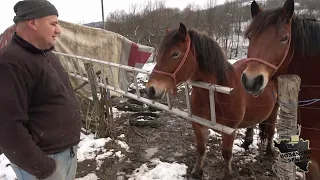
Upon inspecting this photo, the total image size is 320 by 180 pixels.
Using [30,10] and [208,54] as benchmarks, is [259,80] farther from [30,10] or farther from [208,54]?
[30,10]

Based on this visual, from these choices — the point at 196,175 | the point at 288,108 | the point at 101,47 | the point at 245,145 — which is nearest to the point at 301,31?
the point at 288,108

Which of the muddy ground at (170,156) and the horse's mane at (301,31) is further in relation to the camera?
the muddy ground at (170,156)

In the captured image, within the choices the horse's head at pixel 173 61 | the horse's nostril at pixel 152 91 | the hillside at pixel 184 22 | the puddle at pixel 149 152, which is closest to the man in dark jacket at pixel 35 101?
the horse's nostril at pixel 152 91

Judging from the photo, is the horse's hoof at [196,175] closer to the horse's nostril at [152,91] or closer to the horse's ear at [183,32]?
the horse's nostril at [152,91]

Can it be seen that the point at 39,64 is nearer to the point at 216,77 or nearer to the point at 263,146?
the point at 216,77

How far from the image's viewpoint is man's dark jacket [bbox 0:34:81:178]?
1.16m

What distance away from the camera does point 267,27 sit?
5.21ft

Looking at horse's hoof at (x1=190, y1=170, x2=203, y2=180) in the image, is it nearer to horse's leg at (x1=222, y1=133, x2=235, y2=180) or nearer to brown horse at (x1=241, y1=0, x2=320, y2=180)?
horse's leg at (x1=222, y1=133, x2=235, y2=180)

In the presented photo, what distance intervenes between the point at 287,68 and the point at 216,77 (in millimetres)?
983

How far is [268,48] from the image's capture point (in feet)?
5.12

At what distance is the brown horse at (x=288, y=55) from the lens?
1544 millimetres

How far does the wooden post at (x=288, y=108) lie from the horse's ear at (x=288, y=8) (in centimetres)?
51

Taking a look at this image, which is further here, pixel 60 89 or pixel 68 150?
pixel 68 150

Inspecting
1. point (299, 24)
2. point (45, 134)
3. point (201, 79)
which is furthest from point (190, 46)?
point (45, 134)
